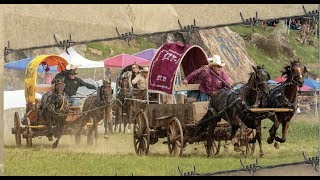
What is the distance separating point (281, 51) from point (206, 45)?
1075mm

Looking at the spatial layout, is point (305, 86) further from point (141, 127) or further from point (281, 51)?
point (141, 127)

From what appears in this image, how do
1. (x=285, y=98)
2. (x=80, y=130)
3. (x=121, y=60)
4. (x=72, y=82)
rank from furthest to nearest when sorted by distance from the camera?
1. (x=80, y=130)
2. (x=72, y=82)
3. (x=121, y=60)
4. (x=285, y=98)

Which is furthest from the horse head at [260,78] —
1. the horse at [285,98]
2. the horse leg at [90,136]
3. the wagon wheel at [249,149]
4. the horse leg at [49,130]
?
the horse leg at [49,130]

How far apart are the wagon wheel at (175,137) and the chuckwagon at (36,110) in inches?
52.4

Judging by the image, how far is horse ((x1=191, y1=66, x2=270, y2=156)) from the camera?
1040 inches

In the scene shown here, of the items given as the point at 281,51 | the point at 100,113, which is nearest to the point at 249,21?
the point at 281,51

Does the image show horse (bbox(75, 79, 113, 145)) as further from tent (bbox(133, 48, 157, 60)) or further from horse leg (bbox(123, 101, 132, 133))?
tent (bbox(133, 48, 157, 60))

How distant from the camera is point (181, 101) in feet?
88.9

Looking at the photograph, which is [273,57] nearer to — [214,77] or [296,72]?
[296,72]

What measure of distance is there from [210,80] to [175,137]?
37.1 inches

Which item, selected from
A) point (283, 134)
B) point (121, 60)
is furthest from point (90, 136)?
point (283, 134)

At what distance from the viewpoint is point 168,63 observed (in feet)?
88.4

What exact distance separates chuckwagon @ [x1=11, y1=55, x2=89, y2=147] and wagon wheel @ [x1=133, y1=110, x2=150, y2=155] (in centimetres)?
85
